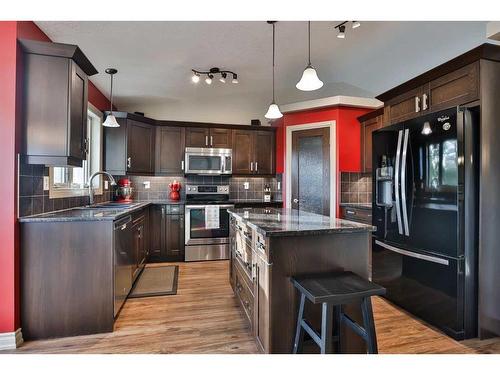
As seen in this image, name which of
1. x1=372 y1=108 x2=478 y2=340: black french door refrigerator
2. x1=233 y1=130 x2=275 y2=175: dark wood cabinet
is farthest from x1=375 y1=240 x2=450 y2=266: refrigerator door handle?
x1=233 y1=130 x2=275 y2=175: dark wood cabinet

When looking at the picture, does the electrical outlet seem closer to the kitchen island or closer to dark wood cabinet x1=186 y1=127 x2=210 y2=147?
the kitchen island

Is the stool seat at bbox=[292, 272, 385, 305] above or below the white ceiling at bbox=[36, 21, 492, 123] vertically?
below

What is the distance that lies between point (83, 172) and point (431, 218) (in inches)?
153

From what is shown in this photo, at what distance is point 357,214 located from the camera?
344 centimetres

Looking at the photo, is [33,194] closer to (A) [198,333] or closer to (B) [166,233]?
(A) [198,333]

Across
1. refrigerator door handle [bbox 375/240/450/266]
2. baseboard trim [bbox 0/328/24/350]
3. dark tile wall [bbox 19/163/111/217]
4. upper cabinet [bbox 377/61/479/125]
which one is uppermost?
upper cabinet [bbox 377/61/479/125]

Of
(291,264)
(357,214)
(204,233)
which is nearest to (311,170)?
(357,214)

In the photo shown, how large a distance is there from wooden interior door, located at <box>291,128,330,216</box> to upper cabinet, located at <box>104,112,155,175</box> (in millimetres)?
2425

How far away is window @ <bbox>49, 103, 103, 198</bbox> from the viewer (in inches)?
106

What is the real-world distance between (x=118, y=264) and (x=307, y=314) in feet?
5.45

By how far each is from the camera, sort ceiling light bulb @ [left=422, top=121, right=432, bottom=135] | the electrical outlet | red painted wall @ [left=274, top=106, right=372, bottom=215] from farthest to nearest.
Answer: red painted wall @ [left=274, top=106, right=372, bottom=215], the electrical outlet, ceiling light bulb @ [left=422, top=121, right=432, bottom=135]

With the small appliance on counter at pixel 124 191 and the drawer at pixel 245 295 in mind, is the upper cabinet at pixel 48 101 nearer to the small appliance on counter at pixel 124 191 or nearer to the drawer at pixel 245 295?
the drawer at pixel 245 295

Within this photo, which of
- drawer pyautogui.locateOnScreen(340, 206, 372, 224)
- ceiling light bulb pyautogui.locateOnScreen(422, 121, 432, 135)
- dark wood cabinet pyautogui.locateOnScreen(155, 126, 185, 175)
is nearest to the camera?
ceiling light bulb pyautogui.locateOnScreen(422, 121, 432, 135)
